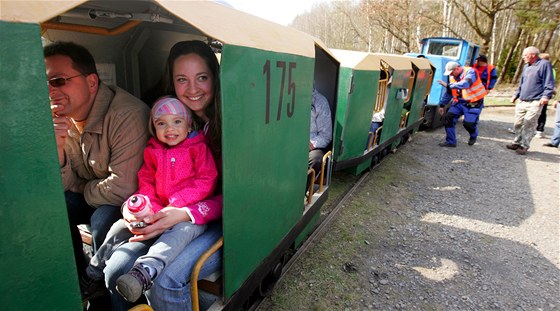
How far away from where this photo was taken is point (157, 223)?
190 cm

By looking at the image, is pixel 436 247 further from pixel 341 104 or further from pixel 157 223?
pixel 157 223

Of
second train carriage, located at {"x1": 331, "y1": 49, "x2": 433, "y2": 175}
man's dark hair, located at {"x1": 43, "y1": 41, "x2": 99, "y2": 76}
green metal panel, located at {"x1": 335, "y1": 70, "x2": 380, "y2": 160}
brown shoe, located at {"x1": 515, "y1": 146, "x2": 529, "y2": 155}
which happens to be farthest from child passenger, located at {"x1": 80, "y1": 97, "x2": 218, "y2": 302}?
brown shoe, located at {"x1": 515, "y1": 146, "x2": 529, "y2": 155}

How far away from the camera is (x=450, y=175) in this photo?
22.3 feet

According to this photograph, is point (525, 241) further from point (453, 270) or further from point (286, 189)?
point (286, 189)

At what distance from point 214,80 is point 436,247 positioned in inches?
137

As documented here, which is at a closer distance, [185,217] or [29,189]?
[29,189]

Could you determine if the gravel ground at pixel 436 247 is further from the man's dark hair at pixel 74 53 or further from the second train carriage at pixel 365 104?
the man's dark hair at pixel 74 53

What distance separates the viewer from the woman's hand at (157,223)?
1.90m

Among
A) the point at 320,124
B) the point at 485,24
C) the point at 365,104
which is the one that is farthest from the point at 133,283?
the point at 485,24

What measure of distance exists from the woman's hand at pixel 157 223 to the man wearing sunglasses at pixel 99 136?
323 mm

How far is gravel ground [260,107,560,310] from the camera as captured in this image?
330 cm

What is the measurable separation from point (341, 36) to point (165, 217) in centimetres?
4721

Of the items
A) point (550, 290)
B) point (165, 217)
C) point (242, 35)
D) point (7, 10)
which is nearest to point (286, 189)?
point (165, 217)

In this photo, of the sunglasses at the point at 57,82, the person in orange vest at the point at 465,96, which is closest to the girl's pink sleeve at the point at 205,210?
the sunglasses at the point at 57,82
